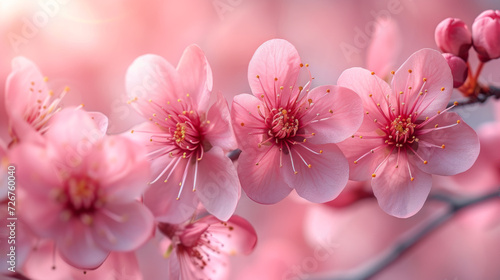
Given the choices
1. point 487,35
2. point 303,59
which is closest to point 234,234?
point 487,35

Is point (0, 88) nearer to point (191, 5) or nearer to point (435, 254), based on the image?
point (191, 5)

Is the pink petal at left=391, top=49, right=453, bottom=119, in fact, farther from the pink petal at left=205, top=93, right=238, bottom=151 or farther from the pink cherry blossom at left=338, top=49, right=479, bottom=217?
the pink petal at left=205, top=93, right=238, bottom=151

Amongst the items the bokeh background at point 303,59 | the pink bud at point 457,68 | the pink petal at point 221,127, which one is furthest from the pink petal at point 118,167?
the bokeh background at point 303,59

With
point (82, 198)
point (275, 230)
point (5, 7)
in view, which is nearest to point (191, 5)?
point (5, 7)

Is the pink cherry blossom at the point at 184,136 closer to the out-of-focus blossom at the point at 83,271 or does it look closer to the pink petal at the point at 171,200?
the pink petal at the point at 171,200

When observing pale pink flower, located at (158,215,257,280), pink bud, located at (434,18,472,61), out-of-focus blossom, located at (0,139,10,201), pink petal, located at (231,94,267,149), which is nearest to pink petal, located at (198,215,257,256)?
pale pink flower, located at (158,215,257,280)
